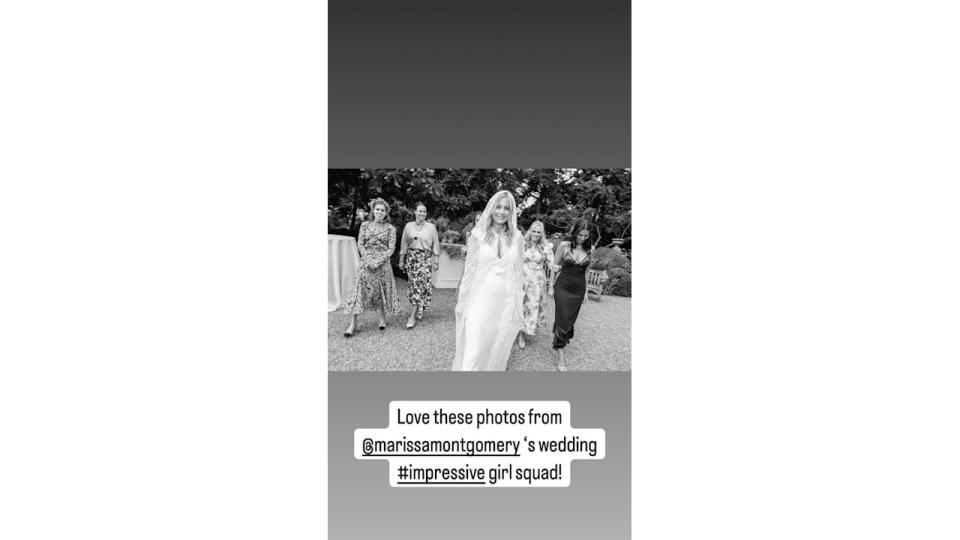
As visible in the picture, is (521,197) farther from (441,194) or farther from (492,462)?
(492,462)

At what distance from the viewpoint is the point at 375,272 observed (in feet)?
→ 9.49

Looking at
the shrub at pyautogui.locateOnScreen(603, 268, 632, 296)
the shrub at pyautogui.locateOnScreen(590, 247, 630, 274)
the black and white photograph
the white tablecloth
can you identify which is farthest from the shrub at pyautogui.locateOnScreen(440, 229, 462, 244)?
the shrub at pyautogui.locateOnScreen(603, 268, 632, 296)

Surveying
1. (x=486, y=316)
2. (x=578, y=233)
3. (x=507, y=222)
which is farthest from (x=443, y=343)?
(x=578, y=233)

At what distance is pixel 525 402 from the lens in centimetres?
223

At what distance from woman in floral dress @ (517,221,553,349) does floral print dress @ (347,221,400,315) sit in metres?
1.08

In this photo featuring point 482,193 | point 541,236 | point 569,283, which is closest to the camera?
point 482,193

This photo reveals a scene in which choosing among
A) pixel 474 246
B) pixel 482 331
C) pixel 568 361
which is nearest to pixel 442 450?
pixel 482 331

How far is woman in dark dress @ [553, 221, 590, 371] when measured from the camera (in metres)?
2.78

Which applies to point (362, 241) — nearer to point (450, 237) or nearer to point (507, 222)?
point (450, 237)

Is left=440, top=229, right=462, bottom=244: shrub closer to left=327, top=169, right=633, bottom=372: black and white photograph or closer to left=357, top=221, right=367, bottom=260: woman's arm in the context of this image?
left=327, top=169, right=633, bottom=372: black and white photograph

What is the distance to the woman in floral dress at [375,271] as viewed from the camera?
247 centimetres

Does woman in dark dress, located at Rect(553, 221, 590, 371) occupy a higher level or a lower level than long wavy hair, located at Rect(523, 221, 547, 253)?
lower

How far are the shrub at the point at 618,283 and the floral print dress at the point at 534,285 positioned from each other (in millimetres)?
518

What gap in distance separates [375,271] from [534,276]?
1357mm
